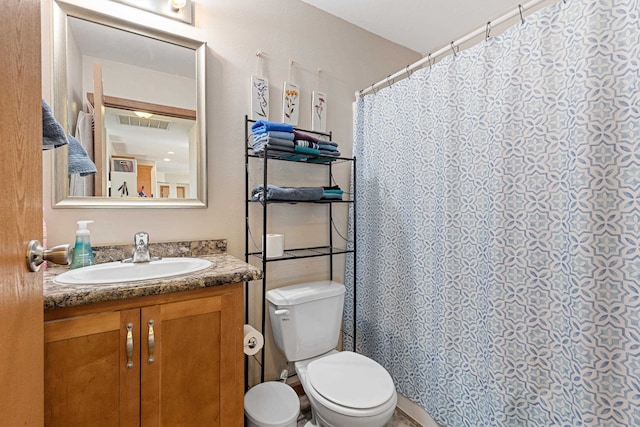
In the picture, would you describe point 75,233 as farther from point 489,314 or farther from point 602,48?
point 602,48

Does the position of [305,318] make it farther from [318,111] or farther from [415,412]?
[318,111]

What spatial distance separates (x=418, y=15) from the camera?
1943 millimetres

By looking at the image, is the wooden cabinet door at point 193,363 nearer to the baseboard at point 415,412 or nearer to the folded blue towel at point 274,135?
the folded blue towel at point 274,135

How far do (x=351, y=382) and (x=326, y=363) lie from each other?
0.59ft

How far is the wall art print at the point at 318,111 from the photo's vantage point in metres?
1.92

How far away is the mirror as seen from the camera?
4.25 feet

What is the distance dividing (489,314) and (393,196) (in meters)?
0.78

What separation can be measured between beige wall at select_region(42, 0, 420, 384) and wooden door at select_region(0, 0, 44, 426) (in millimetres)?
716

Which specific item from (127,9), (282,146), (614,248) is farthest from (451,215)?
(127,9)

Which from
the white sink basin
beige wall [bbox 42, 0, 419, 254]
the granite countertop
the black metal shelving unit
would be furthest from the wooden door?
the black metal shelving unit

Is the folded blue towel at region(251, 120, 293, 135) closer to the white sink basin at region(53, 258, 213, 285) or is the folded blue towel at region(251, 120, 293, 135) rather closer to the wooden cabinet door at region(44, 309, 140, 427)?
the white sink basin at region(53, 258, 213, 285)

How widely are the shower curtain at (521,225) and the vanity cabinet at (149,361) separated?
98 cm

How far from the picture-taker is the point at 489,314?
4.22 ft

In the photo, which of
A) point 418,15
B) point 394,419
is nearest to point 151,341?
point 394,419
